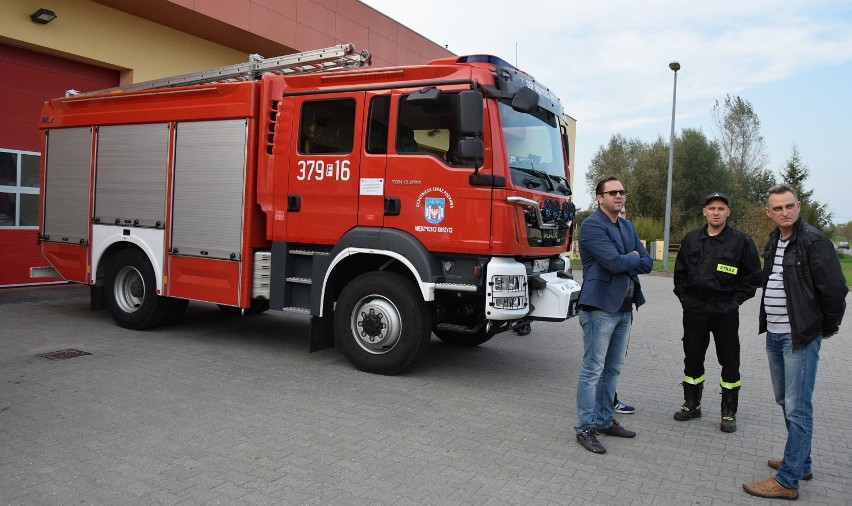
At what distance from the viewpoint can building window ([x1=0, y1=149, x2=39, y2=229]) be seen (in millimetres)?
11203

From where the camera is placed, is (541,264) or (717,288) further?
(541,264)

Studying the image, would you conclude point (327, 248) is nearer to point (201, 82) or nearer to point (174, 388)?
point (174, 388)

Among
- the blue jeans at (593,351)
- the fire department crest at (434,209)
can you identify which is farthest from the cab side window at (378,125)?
the blue jeans at (593,351)

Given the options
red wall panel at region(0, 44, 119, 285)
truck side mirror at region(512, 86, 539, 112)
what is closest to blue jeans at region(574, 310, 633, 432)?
truck side mirror at region(512, 86, 539, 112)

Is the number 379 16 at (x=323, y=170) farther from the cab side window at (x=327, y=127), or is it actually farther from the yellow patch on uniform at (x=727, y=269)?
the yellow patch on uniform at (x=727, y=269)

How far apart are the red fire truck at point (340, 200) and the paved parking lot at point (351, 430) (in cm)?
65

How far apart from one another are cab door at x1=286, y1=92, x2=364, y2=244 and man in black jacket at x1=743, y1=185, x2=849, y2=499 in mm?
3902

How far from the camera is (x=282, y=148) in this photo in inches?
273

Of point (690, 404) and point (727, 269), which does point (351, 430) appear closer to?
point (690, 404)

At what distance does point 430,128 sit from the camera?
6113mm

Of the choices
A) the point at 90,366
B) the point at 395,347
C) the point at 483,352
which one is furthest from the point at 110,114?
the point at 483,352

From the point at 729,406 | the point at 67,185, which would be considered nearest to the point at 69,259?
the point at 67,185

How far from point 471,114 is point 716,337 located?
2.80 m

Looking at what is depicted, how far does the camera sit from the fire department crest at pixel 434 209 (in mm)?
5996
